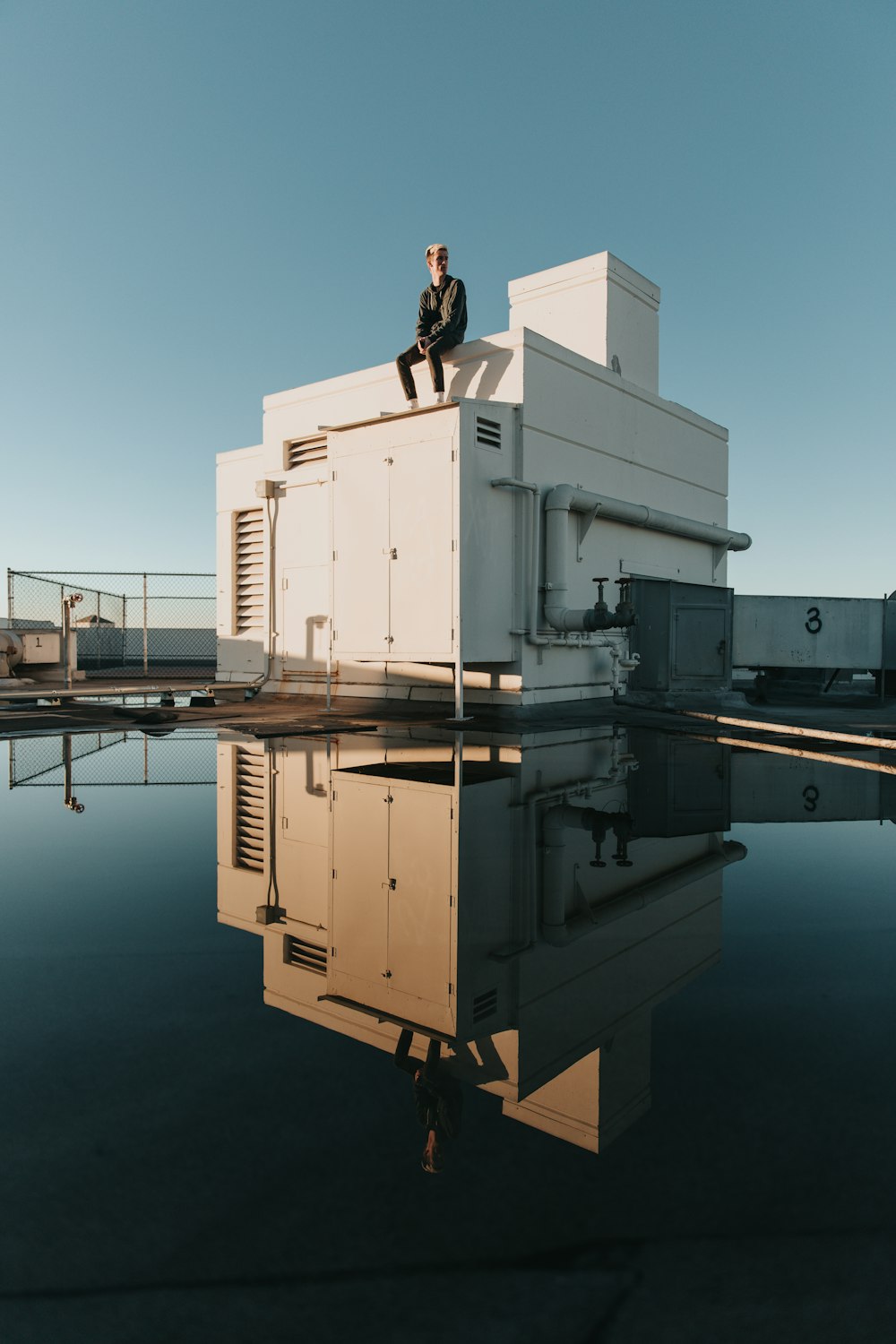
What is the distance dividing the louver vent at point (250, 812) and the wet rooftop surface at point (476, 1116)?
0.08m

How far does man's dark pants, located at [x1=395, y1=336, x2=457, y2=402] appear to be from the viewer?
32.0 ft

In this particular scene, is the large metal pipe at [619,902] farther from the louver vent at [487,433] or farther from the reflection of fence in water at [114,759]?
the louver vent at [487,433]

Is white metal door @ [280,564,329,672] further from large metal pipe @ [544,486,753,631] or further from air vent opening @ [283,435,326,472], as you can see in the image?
large metal pipe @ [544,486,753,631]

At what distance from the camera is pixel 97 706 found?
9906mm

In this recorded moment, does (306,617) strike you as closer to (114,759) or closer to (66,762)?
(114,759)

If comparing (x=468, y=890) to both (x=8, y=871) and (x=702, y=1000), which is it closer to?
(x=702, y=1000)

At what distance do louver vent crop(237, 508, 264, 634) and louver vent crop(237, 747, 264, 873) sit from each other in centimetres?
685

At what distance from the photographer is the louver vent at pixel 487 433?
9031 mm

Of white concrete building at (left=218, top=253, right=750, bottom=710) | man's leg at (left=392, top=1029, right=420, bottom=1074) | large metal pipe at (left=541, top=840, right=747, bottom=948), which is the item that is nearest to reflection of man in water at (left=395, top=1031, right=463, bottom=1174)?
man's leg at (left=392, top=1029, right=420, bottom=1074)

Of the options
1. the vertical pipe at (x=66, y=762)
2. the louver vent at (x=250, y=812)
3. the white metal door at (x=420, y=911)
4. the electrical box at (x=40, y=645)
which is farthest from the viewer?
the electrical box at (x=40, y=645)

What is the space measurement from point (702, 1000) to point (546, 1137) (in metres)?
0.68

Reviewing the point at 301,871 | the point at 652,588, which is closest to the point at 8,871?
the point at 301,871

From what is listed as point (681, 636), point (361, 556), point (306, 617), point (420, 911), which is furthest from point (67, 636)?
point (420, 911)

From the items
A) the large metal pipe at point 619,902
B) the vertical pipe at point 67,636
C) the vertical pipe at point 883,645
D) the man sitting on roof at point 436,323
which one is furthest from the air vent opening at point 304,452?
the vertical pipe at point 883,645
